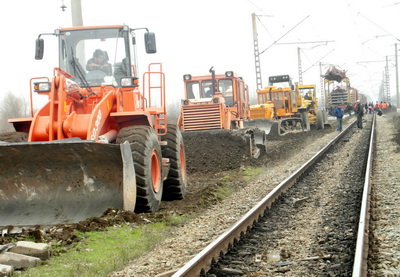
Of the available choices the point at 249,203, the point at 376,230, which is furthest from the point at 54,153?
the point at 376,230

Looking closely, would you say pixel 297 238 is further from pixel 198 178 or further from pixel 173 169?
pixel 198 178

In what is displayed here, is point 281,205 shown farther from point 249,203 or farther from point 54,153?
point 54,153

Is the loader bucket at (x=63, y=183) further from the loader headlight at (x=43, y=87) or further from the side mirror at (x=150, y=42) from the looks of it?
the side mirror at (x=150, y=42)

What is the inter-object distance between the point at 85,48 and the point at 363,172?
7389 millimetres

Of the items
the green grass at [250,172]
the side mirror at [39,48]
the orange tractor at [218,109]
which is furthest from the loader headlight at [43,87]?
the orange tractor at [218,109]

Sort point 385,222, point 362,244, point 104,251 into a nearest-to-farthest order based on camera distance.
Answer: point 362,244, point 104,251, point 385,222

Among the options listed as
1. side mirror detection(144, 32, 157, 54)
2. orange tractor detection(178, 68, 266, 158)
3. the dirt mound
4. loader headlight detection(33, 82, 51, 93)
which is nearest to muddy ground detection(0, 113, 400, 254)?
the dirt mound

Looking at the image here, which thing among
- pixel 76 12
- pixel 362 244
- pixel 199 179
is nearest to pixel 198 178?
pixel 199 179

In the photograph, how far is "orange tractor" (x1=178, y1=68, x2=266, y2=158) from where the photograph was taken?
1812 centimetres

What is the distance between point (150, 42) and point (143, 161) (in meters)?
2.26

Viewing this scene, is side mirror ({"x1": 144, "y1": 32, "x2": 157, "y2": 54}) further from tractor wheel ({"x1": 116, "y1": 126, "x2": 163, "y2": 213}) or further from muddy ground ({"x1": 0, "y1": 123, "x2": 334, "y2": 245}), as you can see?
muddy ground ({"x1": 0, "y1": 123, "x2": 334, "y2": 245})

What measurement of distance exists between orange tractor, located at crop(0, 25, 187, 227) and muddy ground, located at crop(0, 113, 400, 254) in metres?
0.24

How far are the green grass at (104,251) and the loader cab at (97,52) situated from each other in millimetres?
2902

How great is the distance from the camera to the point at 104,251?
6680 millimetres
